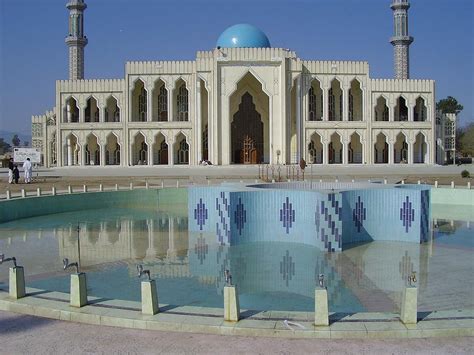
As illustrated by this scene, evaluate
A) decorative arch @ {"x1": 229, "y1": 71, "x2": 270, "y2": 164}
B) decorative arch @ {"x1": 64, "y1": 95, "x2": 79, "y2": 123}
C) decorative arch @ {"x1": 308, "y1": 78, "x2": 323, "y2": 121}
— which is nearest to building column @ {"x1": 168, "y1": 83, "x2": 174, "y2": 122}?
decorative arch @ {"x1": 229, "y1": 71, "x2": 270, "y2": 164}

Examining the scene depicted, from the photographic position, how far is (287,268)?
29.3ft

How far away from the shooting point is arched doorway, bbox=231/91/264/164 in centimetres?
3909

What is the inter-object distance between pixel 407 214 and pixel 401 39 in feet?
113

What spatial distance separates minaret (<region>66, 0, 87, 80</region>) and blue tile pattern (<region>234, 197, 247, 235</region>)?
112ft

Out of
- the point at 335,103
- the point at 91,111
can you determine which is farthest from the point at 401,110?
the point at 91,111

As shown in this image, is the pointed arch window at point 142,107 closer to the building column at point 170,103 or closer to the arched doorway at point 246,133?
the building column at point 170,103

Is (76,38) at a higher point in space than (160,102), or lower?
higher

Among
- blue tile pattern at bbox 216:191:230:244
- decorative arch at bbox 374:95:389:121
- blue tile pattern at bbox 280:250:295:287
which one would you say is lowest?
blue tile pattern at bbox 280:250:295:287

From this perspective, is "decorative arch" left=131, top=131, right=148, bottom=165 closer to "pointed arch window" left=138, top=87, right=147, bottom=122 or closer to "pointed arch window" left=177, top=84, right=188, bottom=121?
"pointed arch window" left=138, top=87, right=147, bottom=122

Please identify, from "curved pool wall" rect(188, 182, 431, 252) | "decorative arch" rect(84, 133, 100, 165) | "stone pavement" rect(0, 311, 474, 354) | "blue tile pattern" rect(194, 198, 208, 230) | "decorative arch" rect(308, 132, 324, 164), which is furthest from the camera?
"decorative arch" rect(84, 133, 100, 165)

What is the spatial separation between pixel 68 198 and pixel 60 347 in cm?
1274

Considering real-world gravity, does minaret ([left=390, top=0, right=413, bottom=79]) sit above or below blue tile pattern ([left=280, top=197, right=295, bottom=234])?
above

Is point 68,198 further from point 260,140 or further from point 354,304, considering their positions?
point 260,140

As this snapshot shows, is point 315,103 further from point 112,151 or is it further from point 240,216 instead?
point 240,216
